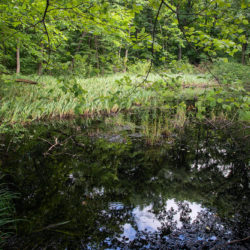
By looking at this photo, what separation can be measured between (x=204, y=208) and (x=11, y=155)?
134 inches

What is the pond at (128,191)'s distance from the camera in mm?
1853

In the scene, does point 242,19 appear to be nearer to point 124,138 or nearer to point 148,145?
point 148,145

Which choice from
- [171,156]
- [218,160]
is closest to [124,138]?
[171,156]

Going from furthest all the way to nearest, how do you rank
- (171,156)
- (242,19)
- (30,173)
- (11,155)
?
(171,156), (11,155), (30,173), (242,19)

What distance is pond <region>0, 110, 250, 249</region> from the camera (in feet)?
6.08

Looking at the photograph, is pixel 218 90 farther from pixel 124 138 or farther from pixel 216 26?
pixel 124 138

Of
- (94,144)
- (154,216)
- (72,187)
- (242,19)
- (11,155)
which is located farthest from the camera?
(94,144)

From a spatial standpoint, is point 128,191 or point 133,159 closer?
point 128,191

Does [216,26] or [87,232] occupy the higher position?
[216,26]

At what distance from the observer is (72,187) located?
2633 millimetres

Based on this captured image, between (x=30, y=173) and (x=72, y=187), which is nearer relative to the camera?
(x=72, y=187)

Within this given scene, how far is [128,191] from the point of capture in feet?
8.81

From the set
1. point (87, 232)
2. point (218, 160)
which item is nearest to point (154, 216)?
point (87, 232)

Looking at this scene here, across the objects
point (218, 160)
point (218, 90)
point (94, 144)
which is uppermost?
point (218, 90)
